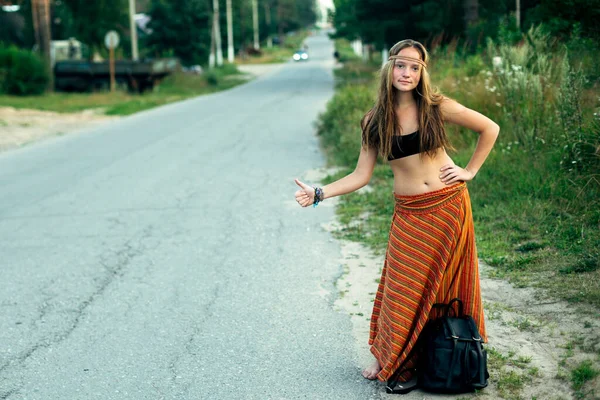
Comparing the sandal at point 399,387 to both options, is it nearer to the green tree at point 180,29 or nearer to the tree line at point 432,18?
the tree line at point 432,18

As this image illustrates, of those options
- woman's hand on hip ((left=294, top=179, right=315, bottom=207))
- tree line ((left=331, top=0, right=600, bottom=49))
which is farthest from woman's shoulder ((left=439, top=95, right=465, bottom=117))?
tree line ((left=331, top=0, right=600, bottom=49))

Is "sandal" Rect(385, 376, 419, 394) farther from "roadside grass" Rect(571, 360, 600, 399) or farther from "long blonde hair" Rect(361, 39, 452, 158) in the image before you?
"long blonde hair" Rect(361, 39, 452, 158)

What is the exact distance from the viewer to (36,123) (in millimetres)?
20578

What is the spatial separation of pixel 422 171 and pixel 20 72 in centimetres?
2863

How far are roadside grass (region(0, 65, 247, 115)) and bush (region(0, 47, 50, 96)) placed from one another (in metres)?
0.66

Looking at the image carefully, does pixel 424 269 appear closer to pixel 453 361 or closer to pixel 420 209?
pixel 420 209

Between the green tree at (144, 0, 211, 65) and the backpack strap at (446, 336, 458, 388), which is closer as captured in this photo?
the backpack strap at (446, 336, 458, 388)

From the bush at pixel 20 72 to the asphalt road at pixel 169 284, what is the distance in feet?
60.4

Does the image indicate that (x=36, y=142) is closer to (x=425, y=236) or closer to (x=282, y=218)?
(x=282, y=218)

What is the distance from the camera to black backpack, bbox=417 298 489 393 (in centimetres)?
384

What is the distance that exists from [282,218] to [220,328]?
3.46 metres

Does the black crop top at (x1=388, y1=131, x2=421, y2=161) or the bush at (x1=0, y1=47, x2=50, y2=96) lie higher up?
the black crop top at (x1=388, y1=131, x2=421, y2=161)

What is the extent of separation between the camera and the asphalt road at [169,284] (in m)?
4.33

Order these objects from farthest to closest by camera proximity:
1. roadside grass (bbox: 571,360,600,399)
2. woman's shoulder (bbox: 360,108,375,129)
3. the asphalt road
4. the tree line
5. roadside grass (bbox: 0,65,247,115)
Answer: the tree line
roadside grass (bbox: 0,65,247,115)
the asphalt road
woman's shoulder (bbox: 360,108,375,129)
roadside grass (bbox: 571,360,600,399)
